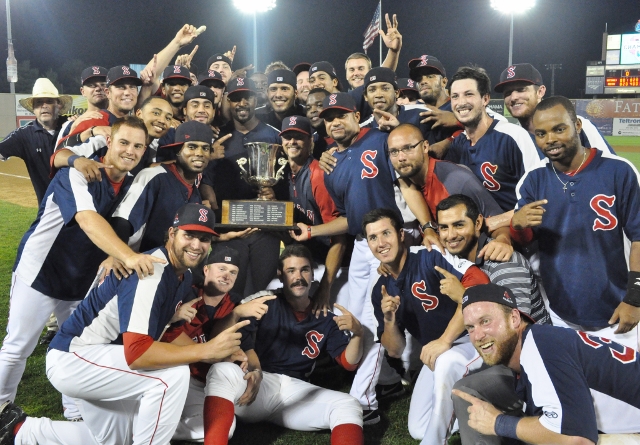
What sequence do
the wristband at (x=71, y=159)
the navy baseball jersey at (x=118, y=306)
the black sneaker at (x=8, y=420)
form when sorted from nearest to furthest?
the navy baseball jersey at (x=118, y=306)
the black sneaker at (x=8, y=420)
the wristband at (x=71, y=159)

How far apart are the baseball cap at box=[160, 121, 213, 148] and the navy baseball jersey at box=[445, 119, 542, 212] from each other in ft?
6.75

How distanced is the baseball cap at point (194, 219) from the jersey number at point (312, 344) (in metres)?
1.19

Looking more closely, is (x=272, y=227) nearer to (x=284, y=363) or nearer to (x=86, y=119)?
A: (x=284, y=363)

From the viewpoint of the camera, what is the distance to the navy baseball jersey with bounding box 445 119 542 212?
14.5 ft

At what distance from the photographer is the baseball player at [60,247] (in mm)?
3969

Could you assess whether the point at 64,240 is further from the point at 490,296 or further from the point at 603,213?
the point at 603,213

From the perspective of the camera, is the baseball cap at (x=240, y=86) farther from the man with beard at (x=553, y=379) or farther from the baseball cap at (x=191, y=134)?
the man with beard at (x=553, y=379)

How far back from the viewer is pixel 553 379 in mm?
2617

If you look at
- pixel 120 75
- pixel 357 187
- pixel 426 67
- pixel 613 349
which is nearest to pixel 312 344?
pixel 357 187

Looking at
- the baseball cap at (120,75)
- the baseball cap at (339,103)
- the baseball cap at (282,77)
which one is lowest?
the baseball cap at (339,103)

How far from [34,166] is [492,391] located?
215 inches

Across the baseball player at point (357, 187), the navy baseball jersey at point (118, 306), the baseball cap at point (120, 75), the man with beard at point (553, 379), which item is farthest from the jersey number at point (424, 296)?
the baseball cap at point (120, 75)

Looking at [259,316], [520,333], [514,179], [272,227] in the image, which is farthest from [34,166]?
[520,333]

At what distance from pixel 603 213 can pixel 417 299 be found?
1.32 meters
